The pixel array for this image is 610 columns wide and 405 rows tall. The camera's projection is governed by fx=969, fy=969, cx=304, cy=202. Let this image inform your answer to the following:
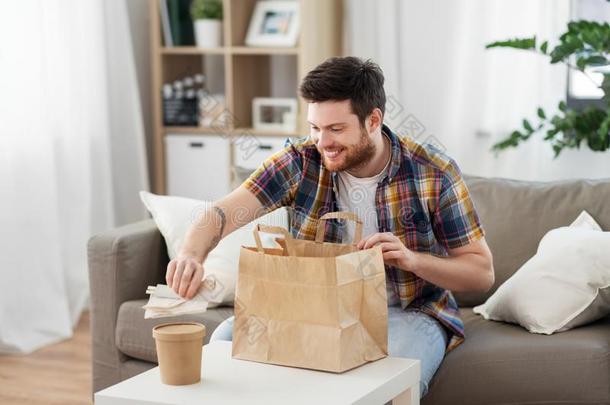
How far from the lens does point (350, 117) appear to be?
85.1 inches

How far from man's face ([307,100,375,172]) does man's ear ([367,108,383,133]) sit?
0.03m

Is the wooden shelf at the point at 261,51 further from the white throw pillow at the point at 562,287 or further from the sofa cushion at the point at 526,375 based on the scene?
the sofa cushion at the point at 526,375

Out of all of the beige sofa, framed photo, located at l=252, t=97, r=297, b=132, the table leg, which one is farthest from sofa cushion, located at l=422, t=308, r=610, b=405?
framed photo, located at l=252, t=97, r=297, b=132

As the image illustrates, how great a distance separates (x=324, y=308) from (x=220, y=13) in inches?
108

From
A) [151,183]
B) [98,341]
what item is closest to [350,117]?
[98,341]

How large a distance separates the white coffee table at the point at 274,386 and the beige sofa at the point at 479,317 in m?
0.47

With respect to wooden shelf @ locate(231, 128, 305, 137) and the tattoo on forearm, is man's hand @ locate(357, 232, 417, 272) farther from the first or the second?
wooden shelf @ locate(231, 128, 305, 137)

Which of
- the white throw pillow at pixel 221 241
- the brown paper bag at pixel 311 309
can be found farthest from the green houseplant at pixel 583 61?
the brown paper bag at pixel 311 309

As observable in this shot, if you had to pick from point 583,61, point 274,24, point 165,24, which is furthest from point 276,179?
point 165,24

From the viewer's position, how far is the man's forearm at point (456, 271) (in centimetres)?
211

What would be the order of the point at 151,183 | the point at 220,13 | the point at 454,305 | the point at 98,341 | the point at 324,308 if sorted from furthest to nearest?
the point at 151,183 < the point at 220,13 < the point at 98,341 < the point at 454,305 < the point at 324,308

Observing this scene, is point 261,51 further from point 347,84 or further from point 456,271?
point 456,271

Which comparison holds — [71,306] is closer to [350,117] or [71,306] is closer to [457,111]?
[457,111]

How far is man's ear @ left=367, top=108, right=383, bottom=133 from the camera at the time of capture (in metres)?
2.20
